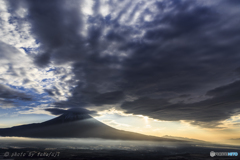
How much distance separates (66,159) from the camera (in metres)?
90.8

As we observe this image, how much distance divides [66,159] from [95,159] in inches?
→ 740

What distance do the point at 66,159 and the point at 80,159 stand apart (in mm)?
9019

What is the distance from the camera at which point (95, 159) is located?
93.6m

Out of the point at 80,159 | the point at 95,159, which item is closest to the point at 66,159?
the point at 80,159

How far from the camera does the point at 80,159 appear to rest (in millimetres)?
91500

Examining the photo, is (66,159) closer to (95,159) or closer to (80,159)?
(80,159)

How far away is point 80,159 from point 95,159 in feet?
32.3
